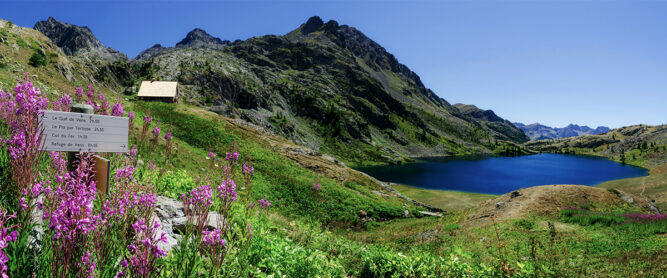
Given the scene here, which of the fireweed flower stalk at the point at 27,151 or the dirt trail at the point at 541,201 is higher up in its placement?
the fireweed flower stalk at the point at 27,151

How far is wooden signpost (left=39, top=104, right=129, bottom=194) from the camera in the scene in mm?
4820

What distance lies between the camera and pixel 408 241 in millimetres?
16094

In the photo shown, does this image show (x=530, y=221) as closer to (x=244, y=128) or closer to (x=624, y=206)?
(x=624, y=206)

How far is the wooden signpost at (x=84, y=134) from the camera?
482cm

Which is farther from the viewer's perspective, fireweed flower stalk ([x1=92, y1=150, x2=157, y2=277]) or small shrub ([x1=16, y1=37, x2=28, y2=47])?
small shrub ([x1=16, y1=37, x2=28, y2=47])

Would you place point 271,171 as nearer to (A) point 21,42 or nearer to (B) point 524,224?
(B) point 524,224

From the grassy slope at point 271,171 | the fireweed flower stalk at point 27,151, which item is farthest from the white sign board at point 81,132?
the grassy slope at point 271,171

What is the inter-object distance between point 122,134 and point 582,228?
74.0ft

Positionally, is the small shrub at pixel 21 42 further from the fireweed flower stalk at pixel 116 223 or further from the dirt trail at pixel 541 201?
the dirt trail at pixel 541 201

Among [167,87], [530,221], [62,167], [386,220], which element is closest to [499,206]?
[530,221]

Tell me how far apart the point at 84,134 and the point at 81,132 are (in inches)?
2.7

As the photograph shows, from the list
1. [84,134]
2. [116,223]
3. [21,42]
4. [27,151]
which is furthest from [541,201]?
[21,42]

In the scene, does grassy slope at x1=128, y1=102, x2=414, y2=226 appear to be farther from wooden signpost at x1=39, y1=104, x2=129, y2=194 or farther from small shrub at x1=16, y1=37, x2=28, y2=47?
small shrub at x1=16, y1=37, x2=28, y2=47

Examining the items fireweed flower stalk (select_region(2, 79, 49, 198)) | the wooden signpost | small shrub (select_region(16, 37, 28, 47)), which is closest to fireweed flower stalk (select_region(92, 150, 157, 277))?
the wooden signpost
